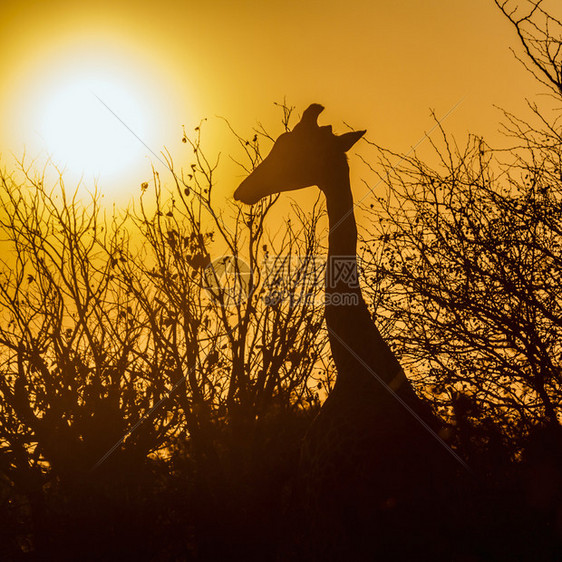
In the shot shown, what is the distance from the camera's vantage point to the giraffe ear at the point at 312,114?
545 centimetres

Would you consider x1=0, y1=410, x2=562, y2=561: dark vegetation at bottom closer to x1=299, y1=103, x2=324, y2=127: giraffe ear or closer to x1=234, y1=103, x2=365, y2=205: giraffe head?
x1=234, y1=103, x2=365, y2=205: giraffe head

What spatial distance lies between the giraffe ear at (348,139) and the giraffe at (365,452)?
101 centimetres

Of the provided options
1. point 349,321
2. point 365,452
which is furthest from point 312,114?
point 365,452

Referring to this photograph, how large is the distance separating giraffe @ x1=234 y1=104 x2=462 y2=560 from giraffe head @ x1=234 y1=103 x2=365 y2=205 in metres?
0.94

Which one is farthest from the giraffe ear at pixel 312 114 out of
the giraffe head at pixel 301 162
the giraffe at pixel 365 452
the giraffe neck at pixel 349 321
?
the giraffe at pixel 365 452

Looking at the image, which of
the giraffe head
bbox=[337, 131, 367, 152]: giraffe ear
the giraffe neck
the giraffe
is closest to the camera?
the giraffe

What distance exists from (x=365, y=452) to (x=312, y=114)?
3111 mm

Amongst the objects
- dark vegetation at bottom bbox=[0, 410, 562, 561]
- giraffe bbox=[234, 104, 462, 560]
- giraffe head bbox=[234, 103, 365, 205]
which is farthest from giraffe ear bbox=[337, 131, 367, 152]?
dark vegetation at bottom bbox=[0, 410, 562, 561]

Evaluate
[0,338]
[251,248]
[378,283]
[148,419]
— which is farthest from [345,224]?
[0,338]

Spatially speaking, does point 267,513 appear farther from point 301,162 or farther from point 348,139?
point 348,139

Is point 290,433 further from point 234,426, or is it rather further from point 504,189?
point 504,189

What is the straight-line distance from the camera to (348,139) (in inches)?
203

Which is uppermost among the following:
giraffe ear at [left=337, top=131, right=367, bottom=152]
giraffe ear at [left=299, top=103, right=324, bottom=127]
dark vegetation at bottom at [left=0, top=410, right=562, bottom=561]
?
giraffe ear at [left=299, top=103, right=324, bottom=127]

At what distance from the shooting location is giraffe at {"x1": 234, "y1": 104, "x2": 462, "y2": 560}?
3.76 meters
